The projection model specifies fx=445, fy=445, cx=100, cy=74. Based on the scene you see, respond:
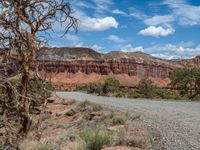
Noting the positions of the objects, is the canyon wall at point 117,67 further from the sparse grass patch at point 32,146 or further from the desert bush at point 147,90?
the sparse grass patch at point 32,146

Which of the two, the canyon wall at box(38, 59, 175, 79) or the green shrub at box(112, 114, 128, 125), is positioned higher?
the canyon wall at box(38, 59, 175, 79)

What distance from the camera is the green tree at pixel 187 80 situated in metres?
56.1

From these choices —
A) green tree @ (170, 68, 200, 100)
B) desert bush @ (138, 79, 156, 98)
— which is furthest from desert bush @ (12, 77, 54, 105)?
green tree @ (170, 68, 200, 100)

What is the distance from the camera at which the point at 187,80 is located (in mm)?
57188

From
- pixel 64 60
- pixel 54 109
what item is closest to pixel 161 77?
pixel 64 60

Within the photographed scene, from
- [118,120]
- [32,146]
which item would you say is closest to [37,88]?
[32,146]

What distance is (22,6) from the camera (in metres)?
11.8

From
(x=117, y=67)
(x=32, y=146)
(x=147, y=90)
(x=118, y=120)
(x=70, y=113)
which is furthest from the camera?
(x=117, y=67)

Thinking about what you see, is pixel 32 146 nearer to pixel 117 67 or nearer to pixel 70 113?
pixel 70 113

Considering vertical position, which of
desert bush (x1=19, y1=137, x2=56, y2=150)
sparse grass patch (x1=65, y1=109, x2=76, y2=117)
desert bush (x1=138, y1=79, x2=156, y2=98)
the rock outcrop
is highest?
the rock outcrop

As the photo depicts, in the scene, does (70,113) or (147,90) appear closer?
(70,113)

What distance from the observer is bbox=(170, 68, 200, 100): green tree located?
5615cm

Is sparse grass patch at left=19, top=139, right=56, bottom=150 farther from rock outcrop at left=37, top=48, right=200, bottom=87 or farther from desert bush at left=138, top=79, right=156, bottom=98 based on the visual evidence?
rock outcrop at left=37, top=48, right=200, bottom=87

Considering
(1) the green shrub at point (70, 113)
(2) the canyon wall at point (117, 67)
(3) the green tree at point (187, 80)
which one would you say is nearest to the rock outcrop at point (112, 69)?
(2) the canyon wall at point (117, 67)
